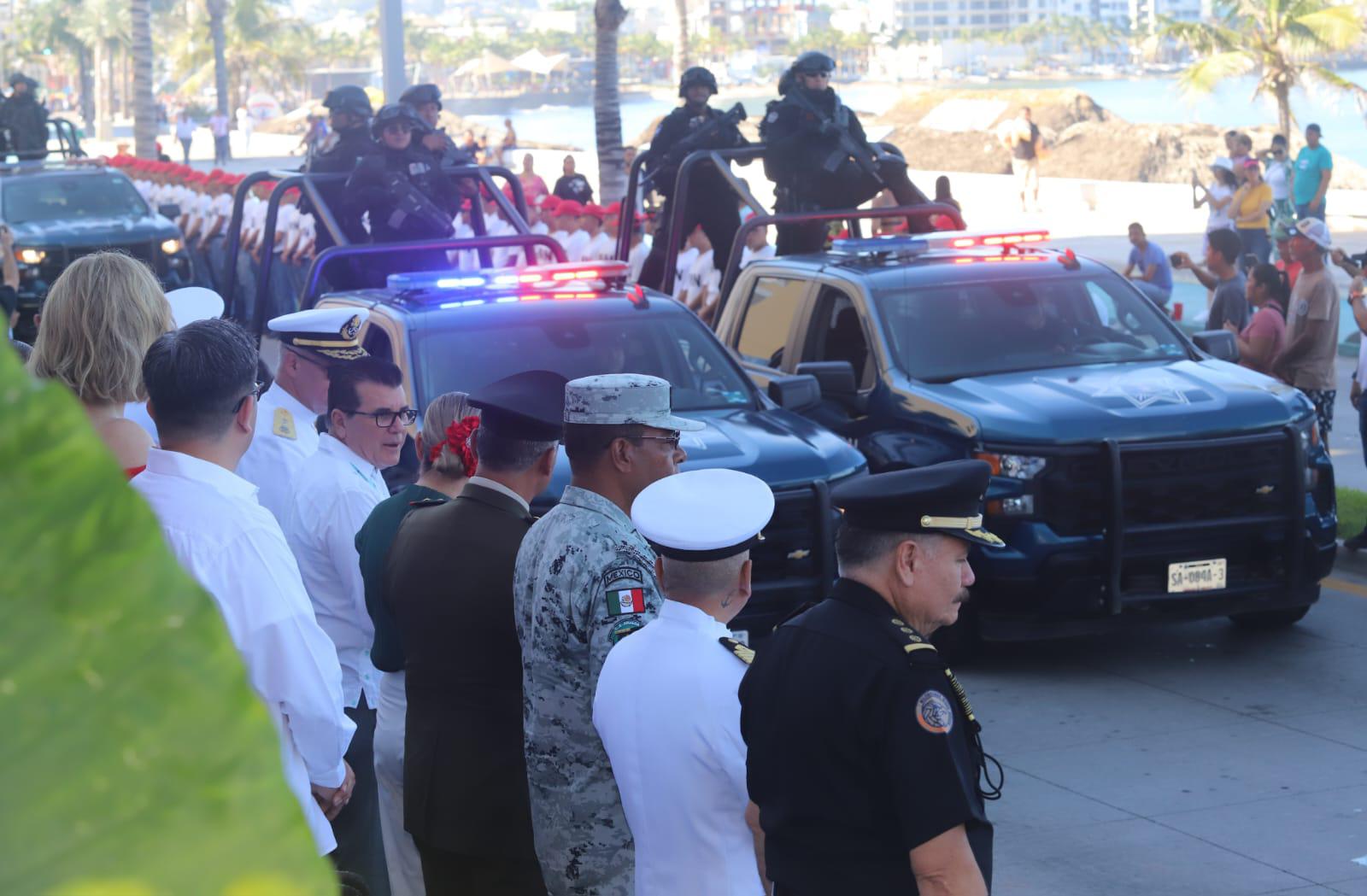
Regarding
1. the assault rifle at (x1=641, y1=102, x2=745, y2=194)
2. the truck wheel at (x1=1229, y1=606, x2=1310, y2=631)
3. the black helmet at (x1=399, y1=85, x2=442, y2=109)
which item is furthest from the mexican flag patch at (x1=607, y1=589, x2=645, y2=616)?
the black helmet at (x1=399, y1=85, x2=442, y2=109)

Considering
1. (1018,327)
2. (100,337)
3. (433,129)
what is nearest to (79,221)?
(433,129)

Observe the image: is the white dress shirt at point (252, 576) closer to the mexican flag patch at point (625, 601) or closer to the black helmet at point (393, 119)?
the mexican flag patch at point (625, 601)

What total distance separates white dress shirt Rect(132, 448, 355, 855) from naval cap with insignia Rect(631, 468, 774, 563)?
25.6 inches

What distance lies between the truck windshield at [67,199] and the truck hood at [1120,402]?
15094 mm

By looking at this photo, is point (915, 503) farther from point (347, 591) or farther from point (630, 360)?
point (630, 360)

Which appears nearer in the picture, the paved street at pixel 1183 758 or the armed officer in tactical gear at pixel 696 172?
the paved street at pixel 1183 758

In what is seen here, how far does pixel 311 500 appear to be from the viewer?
438cm

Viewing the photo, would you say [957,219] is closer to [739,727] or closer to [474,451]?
[474,451]

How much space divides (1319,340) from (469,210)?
6775mm

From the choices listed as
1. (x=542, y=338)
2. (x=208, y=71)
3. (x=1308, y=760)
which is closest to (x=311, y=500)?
(x=542, y=338)

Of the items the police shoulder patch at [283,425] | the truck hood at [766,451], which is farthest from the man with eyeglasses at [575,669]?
the truck hood at [766,451]

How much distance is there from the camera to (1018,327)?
336 inches

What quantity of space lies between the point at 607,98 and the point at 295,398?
15.9 m

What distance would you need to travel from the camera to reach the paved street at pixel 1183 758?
5.36 meters
